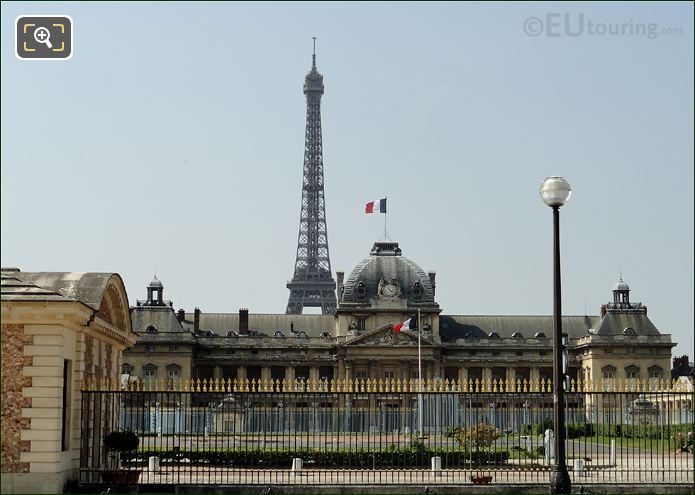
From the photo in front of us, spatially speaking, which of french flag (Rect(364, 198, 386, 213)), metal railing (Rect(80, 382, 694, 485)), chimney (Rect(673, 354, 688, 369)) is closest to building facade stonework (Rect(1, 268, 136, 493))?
metal railing (Rect(80, 382, 694, 485))

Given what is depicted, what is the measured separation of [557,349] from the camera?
883 inches

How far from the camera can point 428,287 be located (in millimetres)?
109875

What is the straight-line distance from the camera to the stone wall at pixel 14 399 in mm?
23969

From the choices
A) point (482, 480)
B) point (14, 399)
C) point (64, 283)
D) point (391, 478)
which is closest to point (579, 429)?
point (391, 478)

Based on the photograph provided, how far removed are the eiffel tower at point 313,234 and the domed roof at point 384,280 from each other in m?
41.7

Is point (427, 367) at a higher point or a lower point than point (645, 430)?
higher

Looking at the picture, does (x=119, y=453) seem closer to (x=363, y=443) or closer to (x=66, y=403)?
(x=66, y=403)

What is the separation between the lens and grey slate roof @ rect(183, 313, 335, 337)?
115 meters

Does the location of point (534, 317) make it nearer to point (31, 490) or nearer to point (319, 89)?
point (319, 89)

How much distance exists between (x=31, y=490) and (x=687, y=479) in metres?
14.8

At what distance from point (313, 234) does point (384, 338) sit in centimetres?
5628

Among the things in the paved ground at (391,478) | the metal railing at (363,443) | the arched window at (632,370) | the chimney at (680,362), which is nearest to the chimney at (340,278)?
the arched window at (632,370)

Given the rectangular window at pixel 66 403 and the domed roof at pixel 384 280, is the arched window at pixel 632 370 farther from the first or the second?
the rectangular window at pixel 66 403

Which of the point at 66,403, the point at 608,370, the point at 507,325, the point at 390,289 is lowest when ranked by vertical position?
the point at 66,403
